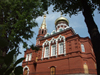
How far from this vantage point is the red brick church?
42.2ft

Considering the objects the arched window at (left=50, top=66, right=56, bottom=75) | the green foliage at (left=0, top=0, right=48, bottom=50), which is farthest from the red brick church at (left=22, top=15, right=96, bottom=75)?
the green foliage at (left=0, top=0, right=48, bottom=50)

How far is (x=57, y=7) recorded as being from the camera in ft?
26.1

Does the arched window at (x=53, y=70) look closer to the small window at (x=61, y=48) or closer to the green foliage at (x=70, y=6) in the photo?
the small window at (x=61, y=48)

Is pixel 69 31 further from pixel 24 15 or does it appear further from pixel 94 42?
pixel 94 42

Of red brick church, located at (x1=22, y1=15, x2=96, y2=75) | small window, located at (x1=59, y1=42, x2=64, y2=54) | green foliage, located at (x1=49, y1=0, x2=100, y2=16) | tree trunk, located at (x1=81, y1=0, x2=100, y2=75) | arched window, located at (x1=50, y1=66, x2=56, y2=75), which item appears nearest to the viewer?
tree trunk, located at (x1=81, y1=0, x2=100, y2=75)

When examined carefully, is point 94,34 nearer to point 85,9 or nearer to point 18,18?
point 85,9

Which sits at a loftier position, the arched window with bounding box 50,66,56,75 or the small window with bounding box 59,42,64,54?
the small window with bounding box 59,42,64,54

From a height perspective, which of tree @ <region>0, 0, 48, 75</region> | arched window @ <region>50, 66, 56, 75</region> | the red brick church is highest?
tree @ <region>0, 0, 48, 75</region>

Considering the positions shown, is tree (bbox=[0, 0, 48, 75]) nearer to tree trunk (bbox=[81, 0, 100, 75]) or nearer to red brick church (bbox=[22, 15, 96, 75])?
tree trunk (bbox=[81, 0, 100, 75])

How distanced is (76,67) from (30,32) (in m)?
8.04

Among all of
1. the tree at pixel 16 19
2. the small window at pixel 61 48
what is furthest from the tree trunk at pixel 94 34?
the small window at pixel 61 48

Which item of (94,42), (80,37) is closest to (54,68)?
(80,37)

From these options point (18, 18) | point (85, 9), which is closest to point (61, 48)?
point (18, 18)

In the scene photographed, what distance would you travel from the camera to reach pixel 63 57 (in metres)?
14.3
